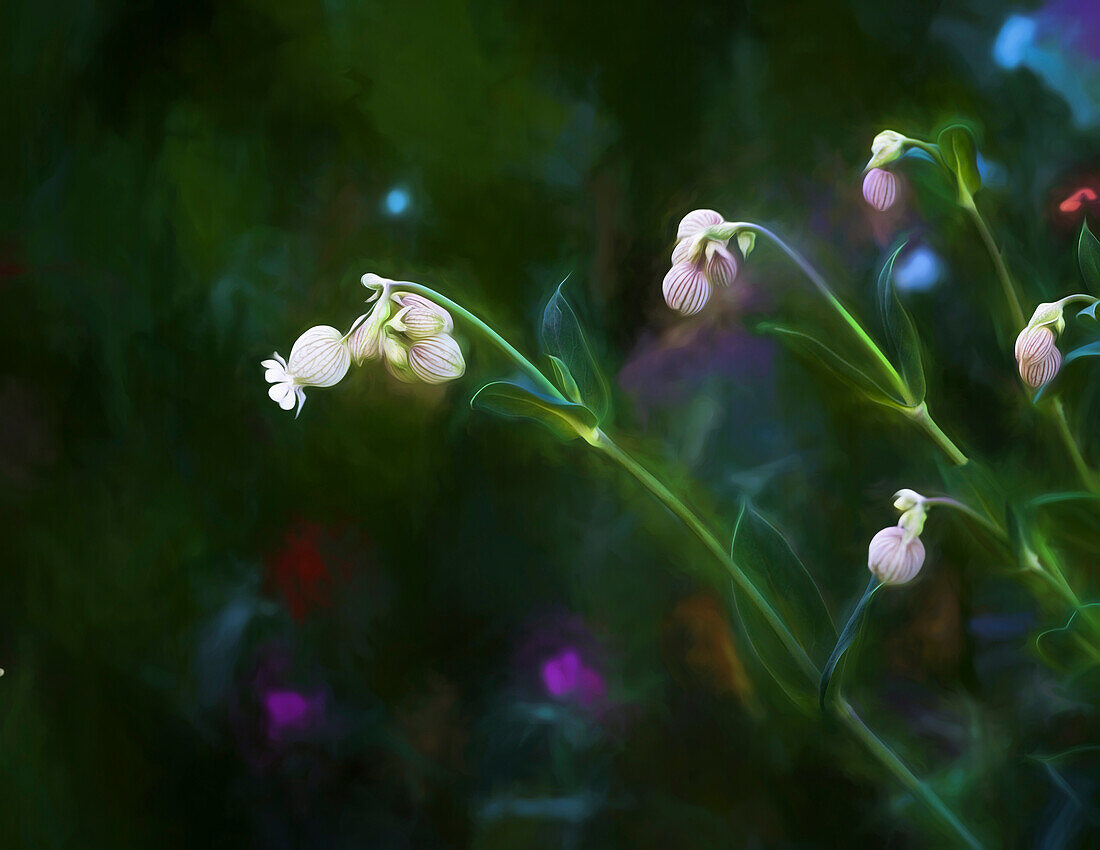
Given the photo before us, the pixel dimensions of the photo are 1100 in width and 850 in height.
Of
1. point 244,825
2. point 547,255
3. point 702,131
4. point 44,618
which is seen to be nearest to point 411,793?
point 244,825

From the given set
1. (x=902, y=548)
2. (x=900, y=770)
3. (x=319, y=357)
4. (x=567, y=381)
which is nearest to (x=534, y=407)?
(x=567, y=381)

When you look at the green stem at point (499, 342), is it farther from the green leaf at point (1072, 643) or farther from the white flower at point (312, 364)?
the green leaf at point (1072, 643)

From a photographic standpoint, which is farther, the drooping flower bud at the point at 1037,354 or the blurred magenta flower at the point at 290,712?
the blurred magenta flower at the point at 290,712

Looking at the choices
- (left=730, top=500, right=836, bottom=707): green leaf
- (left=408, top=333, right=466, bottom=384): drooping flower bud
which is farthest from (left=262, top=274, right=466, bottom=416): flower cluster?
(left=730, top=500, right=836, bottom=707): green leaf

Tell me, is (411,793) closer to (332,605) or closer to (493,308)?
(332,605)

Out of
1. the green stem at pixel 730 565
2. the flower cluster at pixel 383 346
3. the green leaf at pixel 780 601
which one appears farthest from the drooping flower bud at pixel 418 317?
the green leaf at pixel 780 601

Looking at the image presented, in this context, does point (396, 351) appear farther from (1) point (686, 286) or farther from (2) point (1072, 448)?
(2) point (1072, 448)
